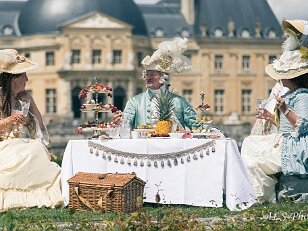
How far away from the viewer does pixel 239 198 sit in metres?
9.78

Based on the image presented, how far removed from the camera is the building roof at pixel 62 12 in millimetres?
69944

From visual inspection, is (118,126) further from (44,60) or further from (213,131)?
(44,60)

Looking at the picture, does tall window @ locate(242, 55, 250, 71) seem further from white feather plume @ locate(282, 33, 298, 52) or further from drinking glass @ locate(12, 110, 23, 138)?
drinking glass @ locate(12, 110, 23, 138)

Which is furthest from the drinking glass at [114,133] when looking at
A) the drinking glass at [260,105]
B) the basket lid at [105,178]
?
the drinking glass at [260,105]

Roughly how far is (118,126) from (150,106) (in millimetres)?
705

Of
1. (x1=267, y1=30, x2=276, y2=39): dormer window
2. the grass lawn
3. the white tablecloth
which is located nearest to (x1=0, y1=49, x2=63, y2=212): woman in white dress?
the white tablecloth

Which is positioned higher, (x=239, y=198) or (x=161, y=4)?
(x=161, y=4)

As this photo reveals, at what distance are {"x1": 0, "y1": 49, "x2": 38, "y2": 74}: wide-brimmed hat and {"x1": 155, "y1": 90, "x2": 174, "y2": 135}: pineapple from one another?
1.36 metres

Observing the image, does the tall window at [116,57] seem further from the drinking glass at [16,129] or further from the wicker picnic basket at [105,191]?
the wicker picnic basket at [105,191]

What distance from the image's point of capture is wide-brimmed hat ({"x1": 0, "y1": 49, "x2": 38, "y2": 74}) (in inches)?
417

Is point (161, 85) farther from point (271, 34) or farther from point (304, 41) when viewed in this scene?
point (271, 34)

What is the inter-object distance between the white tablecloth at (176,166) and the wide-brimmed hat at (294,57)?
901 millimetres

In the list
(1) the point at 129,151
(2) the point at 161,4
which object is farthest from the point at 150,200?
(2) the point at 161,4

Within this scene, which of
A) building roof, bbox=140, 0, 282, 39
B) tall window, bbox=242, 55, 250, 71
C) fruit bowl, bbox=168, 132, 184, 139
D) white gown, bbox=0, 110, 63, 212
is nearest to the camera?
white gown, bbox=0, 110, 63, 212
